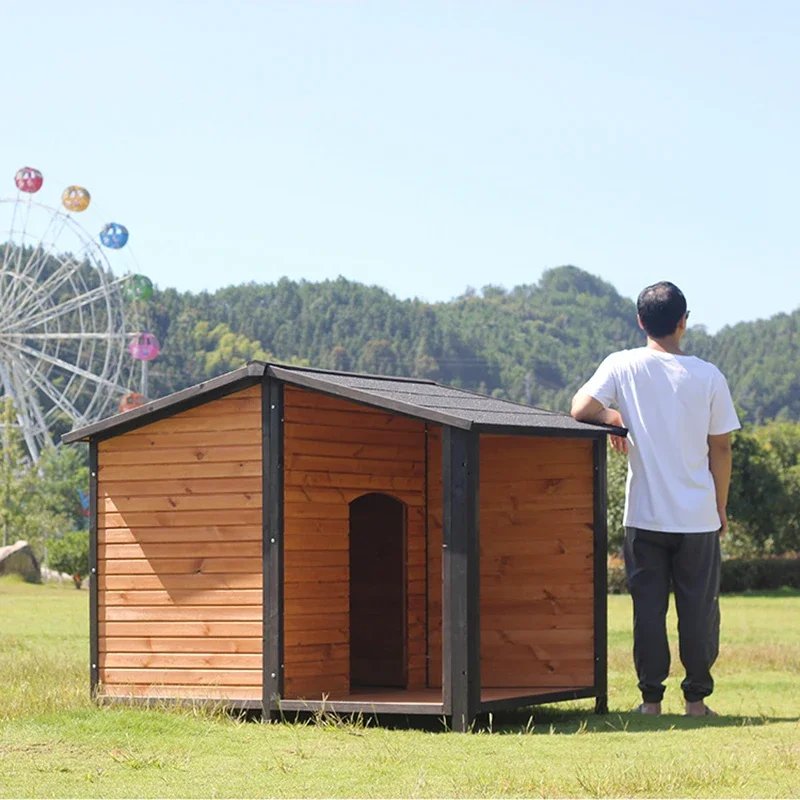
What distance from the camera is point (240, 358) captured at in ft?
408

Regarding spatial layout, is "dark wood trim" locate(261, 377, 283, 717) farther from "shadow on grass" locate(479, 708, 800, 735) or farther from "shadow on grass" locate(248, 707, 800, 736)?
"shadow on grass" locate(479, 708, 800, 735)

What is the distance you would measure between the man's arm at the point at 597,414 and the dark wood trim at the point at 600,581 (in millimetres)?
891

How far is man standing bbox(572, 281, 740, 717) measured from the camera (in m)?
9.50

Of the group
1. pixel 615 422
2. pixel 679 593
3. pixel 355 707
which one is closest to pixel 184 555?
pixel 355 707

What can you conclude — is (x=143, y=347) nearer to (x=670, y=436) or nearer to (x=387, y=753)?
(x=670, y=436)

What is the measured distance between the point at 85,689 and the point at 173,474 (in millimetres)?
1794

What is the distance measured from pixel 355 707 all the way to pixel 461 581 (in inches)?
39.3

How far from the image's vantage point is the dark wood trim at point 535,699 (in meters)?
9.53

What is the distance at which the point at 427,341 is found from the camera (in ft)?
435

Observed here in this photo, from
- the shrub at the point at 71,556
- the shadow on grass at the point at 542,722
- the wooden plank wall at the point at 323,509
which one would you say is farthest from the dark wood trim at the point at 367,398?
the shrub at the point at 71,556

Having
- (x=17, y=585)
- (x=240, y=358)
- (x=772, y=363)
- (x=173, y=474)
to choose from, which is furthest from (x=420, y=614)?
(x=772, y=363)

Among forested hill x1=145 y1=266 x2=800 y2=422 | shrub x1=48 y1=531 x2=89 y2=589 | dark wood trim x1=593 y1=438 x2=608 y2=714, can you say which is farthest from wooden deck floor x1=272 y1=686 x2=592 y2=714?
forested hill x1=145 y1=266 x2=800 y2=422

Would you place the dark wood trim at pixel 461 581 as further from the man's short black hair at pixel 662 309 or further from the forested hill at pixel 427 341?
the forested hill at pixel 427 341

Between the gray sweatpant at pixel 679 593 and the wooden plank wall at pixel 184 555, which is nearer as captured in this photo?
the gray sweatpant at pixel 679 593
